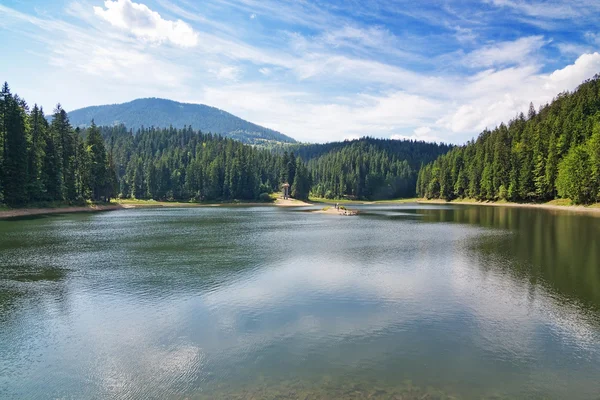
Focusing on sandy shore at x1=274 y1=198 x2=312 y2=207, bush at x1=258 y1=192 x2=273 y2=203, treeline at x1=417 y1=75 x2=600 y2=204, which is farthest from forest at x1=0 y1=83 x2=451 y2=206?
treeline at x1=417 y1=75 x2=600 y2=204

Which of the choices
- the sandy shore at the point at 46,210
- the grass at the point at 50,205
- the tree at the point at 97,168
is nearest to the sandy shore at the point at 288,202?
the sandy shore at the point at 46,210

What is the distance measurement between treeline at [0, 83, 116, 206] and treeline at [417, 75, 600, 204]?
119294mm

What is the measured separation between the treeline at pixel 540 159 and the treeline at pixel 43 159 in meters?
119

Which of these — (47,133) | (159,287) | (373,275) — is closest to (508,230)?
(373,275)

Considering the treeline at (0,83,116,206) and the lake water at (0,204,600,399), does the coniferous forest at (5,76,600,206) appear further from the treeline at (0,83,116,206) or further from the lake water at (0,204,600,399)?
the lake water at (0,204,600,399)

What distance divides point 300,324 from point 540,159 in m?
123

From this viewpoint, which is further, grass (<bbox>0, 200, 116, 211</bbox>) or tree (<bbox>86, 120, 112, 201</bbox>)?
tree (<bbox>86, 120, 112, 201</bbox>)

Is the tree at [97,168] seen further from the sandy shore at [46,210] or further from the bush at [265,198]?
the bush at [265,198]

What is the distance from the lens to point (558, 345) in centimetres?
1512

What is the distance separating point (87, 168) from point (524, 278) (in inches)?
3967

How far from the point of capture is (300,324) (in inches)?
691

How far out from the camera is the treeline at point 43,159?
6988 cm

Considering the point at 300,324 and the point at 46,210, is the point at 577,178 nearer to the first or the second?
the point at 300,324

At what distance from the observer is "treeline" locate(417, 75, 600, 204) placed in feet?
300
